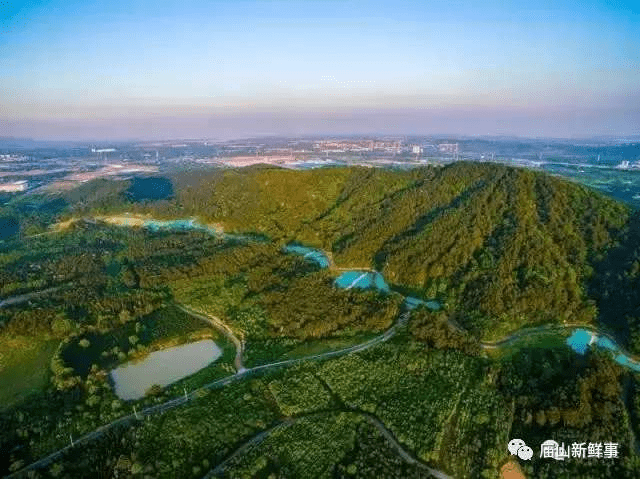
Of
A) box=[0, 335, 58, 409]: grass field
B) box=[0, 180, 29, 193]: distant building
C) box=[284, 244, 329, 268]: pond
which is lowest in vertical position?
box=[0, 335, 58, 409]: grass field

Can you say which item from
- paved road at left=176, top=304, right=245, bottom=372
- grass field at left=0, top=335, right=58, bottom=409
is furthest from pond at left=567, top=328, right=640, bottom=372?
grass field at left=0, top=335, right=58, bottom=409

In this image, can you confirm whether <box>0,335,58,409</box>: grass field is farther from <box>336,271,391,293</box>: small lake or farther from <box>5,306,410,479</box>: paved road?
<box>336,271,391,293</box>: small lake

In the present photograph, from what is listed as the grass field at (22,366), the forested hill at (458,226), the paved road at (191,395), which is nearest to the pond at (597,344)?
the forested hill at (458,226)

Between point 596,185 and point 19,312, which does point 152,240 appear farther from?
point 596,185

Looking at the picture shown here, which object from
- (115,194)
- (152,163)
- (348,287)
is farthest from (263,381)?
(152,163)

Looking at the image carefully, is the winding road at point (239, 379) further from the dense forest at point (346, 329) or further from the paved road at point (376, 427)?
the dense forest at point (346, 329)

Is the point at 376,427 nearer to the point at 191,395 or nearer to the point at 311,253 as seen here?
the point at 191,395
